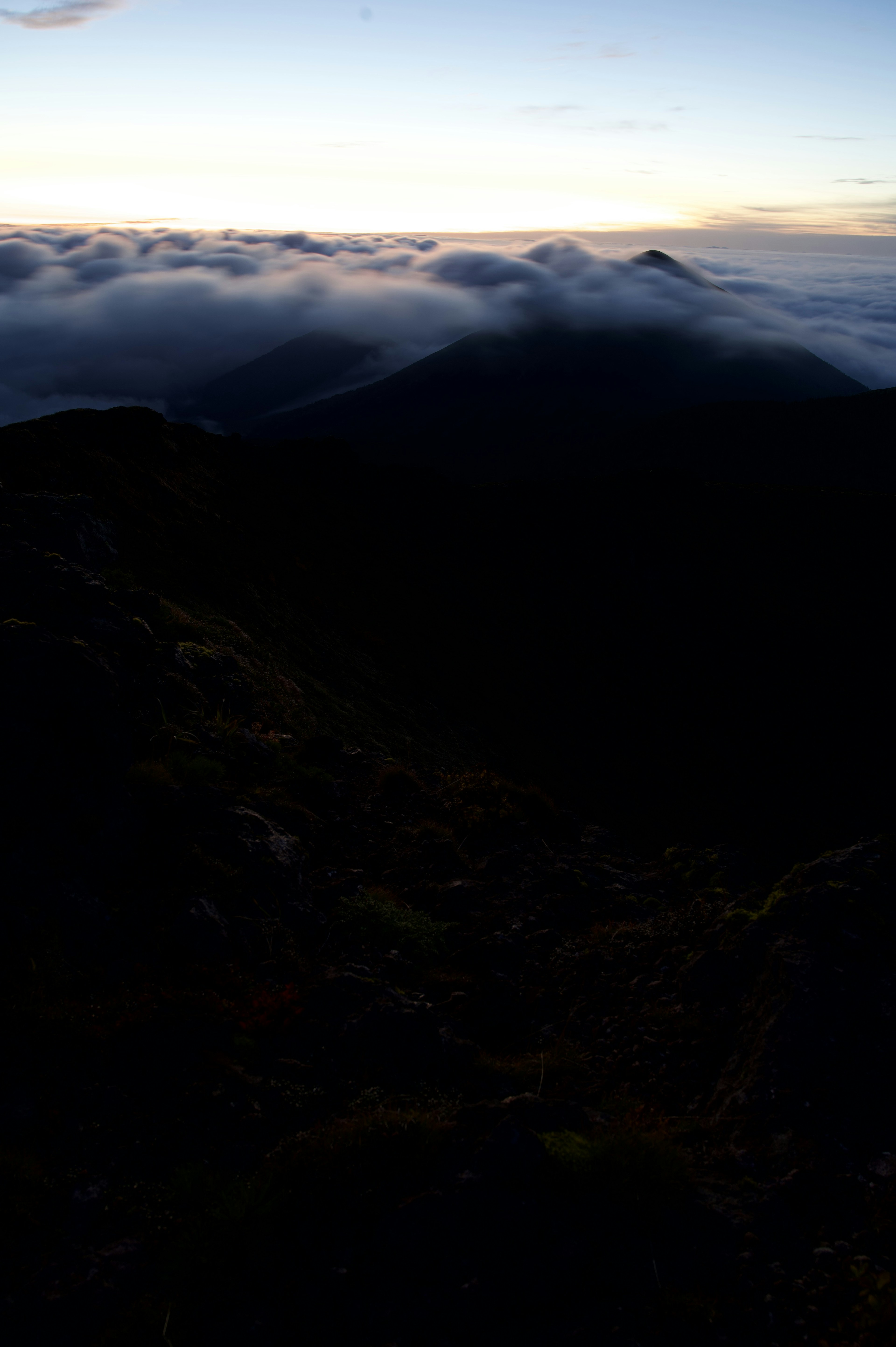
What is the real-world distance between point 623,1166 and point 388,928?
4038 mm

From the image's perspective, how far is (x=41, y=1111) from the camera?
5.64 meters

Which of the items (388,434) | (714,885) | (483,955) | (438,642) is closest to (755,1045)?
(483,955)

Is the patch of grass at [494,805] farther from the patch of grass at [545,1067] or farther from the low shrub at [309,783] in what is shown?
the patch of grass at [545,1067]

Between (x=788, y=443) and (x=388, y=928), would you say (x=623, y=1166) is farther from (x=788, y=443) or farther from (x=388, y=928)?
(x=788, y=443)

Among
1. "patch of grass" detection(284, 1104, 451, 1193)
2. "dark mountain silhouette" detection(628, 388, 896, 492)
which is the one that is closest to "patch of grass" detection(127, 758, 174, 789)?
"patch of grass" detection(284, 1104, 451, 1193)

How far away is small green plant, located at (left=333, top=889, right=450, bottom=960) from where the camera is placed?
8.72m

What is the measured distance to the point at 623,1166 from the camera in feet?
17.8

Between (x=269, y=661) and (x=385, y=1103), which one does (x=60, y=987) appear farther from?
(x=269, y=661)

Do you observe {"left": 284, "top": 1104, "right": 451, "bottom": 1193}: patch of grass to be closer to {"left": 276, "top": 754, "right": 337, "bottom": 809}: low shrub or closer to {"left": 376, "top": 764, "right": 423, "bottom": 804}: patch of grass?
{"left": 276, "top": 754, "right": 337, "bottom": 809}: low shrub

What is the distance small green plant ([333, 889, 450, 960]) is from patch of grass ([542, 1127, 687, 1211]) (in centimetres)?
335

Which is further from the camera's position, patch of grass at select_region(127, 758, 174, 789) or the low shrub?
the low shrub

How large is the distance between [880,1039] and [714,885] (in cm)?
451

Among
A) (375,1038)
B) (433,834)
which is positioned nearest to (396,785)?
(433,834)

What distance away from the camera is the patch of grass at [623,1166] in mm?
5320
